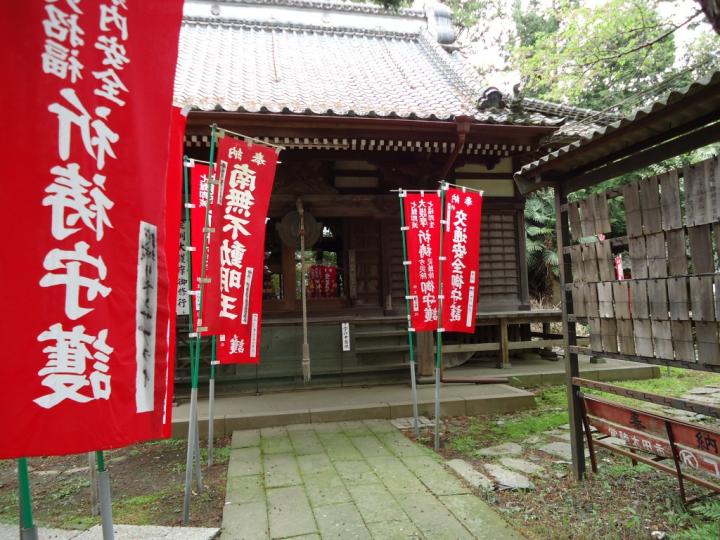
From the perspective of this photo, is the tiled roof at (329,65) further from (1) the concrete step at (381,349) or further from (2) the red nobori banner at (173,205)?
(1) the concrete step at (381,349)

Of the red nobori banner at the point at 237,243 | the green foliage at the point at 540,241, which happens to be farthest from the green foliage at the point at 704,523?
the green foliage at the point at 540,241

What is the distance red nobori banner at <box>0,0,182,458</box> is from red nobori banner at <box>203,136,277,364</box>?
1.90 metres

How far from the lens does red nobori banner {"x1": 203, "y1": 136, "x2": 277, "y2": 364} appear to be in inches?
146

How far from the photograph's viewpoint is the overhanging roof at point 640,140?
2.56 meters

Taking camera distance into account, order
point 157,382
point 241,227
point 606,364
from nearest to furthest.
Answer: point 157,382
point 241,227
point 606,364

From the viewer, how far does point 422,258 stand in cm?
511

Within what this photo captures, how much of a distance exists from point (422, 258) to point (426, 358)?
2439 mm

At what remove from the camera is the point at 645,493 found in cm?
345

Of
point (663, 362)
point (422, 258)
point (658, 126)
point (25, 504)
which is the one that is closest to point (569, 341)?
point (663, 362)

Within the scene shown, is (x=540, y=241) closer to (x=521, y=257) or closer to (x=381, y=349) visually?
(x=521, y=257)

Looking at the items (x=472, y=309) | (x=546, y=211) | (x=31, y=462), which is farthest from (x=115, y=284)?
(x=546, y=211)

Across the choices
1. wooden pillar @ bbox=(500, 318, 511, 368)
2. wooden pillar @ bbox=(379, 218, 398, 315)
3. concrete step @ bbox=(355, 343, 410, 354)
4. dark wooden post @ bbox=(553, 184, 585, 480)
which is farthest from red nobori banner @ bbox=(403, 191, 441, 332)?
wooden pillar @ bbox=(500, 318, 511, 368)

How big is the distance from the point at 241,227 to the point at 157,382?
232 cm

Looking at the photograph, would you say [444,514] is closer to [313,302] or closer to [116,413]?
[116,413]
